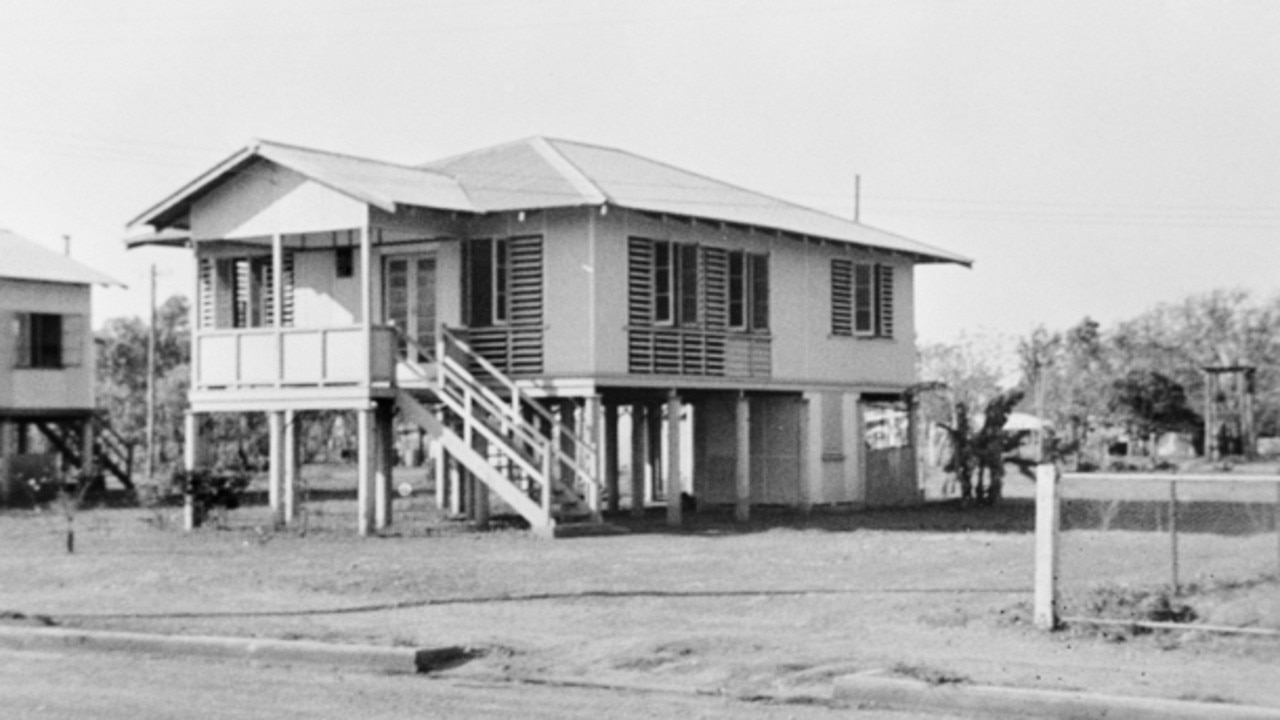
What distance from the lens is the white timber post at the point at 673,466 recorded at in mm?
29453

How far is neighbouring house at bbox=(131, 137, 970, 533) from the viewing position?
1089 inches

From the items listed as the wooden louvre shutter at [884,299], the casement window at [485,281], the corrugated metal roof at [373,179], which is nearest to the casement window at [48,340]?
the corrugated metal roof at [373,179]

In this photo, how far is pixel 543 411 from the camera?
89.5ft

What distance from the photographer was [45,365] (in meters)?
42.8

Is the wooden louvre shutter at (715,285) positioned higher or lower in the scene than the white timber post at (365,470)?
higher

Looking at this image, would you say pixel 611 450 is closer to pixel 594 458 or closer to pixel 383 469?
pixel 383 469

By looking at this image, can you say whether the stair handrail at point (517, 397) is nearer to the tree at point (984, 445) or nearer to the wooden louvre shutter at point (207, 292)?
the wooden louvre shutter at point (207, 292)

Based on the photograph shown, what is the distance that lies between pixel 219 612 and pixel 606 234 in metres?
12.6

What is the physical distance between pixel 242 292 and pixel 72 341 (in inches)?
516

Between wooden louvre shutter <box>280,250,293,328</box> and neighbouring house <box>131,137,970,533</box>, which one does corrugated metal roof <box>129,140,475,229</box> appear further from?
wooden louvre shutter <box>280,250,293,328</box>

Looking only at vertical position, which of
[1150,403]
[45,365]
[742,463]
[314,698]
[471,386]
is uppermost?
[45,365]

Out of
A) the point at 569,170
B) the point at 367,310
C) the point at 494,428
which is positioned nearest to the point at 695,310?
the point at 569,170

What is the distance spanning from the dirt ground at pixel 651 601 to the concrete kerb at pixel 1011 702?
0.35m

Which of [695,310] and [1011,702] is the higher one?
[695,310]
